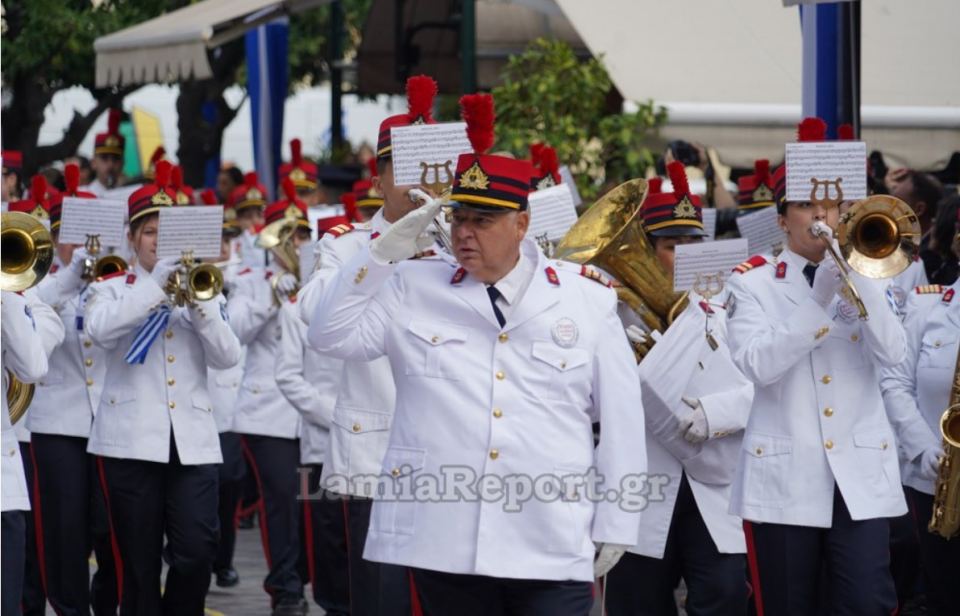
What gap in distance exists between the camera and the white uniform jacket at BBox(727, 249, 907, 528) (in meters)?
7.48

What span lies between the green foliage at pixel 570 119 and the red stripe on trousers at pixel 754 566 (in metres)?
5.91

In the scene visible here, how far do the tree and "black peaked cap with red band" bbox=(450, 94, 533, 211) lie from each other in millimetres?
13614

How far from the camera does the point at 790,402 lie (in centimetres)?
764

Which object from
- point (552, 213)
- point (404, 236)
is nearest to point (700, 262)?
point (552, 213)

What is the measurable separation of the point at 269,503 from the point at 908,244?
5146 mm

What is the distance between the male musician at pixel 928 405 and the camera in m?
8.29

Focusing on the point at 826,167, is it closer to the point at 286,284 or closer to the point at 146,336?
the point at 146,336

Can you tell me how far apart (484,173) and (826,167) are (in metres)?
1.87

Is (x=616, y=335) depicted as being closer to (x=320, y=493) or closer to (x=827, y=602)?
(x=827, y=602)

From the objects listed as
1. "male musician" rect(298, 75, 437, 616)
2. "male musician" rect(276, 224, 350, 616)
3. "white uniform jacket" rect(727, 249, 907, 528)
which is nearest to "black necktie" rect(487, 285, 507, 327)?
"male musician" rect(298, 75, 437, 616)

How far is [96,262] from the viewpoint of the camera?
9727 millimetres

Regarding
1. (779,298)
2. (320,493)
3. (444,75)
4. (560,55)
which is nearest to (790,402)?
(779,298)

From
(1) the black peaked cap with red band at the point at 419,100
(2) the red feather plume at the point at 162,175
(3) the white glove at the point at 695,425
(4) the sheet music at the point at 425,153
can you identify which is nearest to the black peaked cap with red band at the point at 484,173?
(4) the sheet music at the point at 425,153

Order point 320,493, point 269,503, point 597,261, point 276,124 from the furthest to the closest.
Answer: point 276,124
point 269,503
point 320,493
point 597,261
